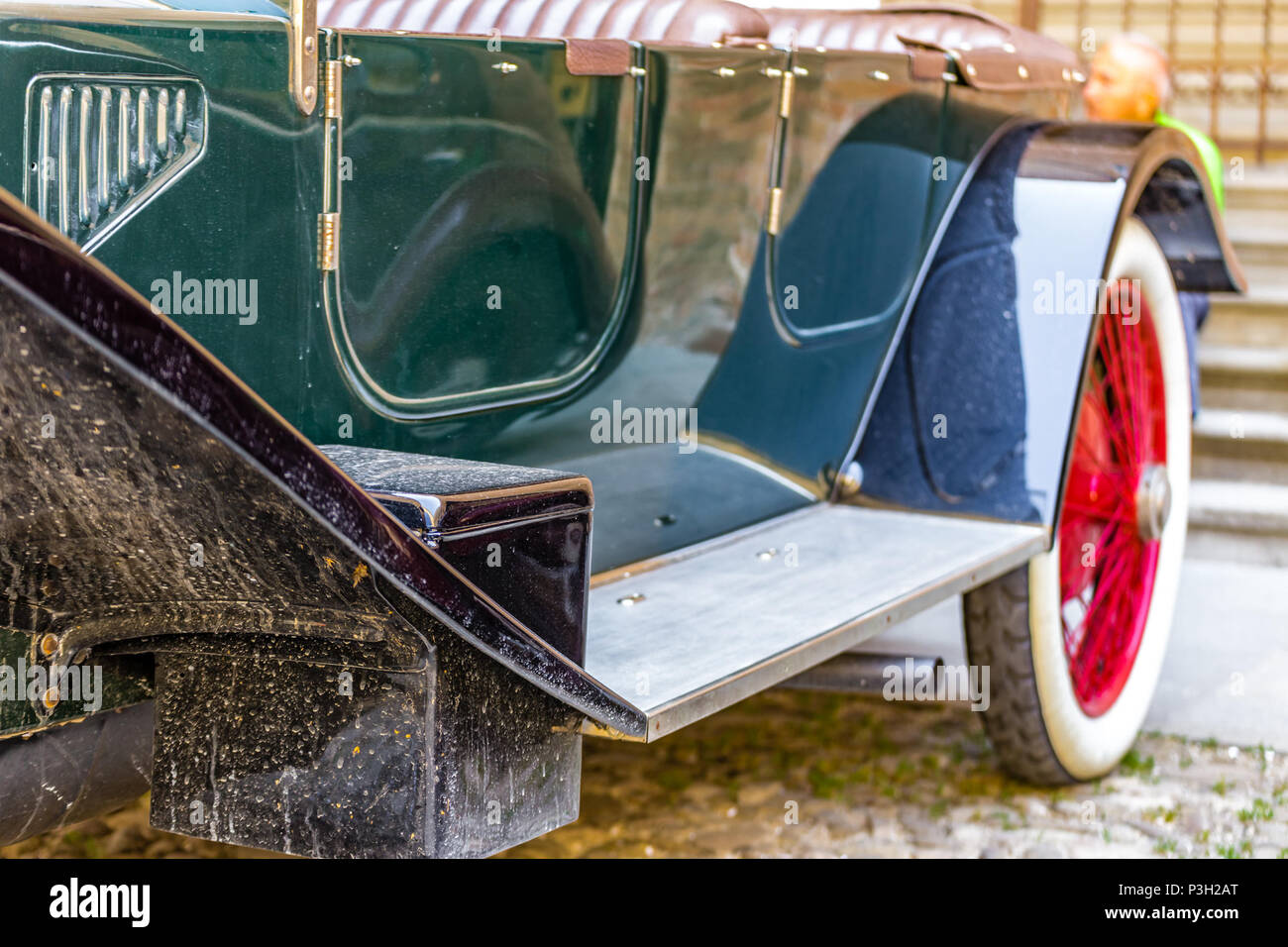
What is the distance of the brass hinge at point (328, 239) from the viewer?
1498mm

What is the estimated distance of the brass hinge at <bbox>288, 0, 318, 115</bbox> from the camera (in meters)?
1.41

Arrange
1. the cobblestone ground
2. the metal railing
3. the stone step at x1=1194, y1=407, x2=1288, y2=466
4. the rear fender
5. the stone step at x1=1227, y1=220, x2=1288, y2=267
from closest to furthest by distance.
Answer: the rear fender, the cobblestone ground, the stone step at x1=1194, y1=407, x2=1288, y2=466, the stone step at x1=1227, y1=220, x2=1288, y2=267, the metal railing

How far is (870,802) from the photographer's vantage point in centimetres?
272

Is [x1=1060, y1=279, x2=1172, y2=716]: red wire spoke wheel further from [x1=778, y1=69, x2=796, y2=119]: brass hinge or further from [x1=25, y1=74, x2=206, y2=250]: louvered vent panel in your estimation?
[x1=25, y1=74, x2=206, y2=250]: louvered vent panel

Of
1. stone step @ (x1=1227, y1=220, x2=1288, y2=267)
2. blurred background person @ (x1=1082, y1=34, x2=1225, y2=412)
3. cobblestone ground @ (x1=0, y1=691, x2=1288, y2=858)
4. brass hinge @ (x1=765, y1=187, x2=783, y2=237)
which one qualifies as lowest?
cobblestone ground @ (x1=0, y1=691, x2=1288, y2=858)

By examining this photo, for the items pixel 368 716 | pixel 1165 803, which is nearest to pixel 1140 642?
pixel 1165 803

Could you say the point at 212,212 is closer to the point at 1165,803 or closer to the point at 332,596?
the point at 332,596

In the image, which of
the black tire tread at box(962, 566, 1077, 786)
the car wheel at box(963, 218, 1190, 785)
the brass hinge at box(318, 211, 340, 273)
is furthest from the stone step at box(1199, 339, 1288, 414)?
the brass hinge at box(318, 211, 340, 273)

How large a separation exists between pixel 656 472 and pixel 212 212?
32.5 inches

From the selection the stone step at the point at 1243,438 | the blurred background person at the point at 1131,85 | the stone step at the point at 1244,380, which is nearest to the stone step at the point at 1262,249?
the stone step at the point at 1244,380

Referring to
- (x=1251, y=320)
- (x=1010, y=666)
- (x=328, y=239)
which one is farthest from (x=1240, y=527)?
(x=328, y=239)

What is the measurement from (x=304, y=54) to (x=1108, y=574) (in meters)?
2.04

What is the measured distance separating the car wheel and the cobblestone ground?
12cm

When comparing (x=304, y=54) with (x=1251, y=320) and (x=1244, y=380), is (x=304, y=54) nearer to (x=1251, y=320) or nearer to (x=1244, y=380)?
(x=1244, y=380)
